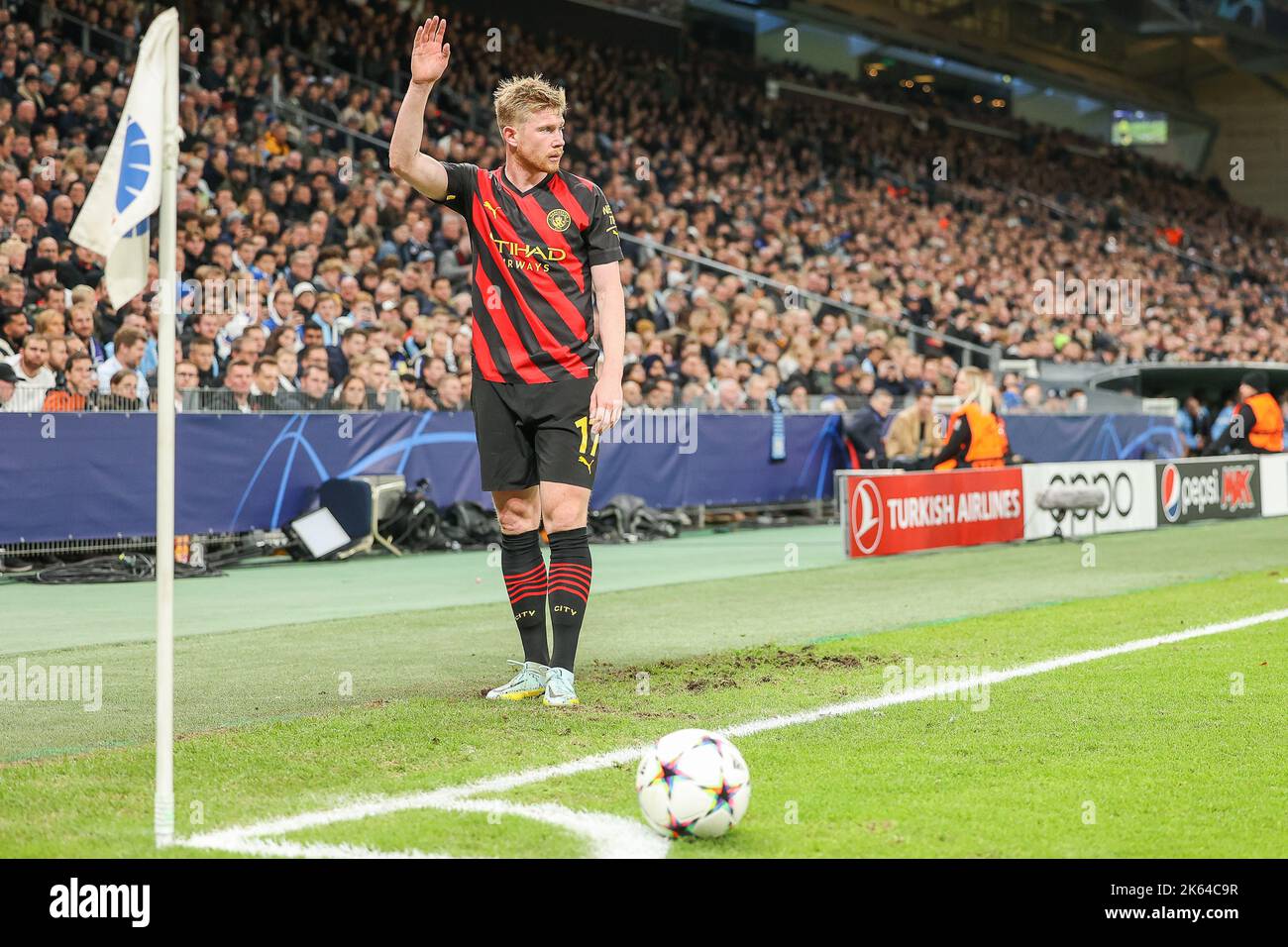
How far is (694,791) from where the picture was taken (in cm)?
427

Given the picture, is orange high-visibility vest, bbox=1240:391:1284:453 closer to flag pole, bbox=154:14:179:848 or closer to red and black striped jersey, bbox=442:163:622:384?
red and black striped jersey, bbox=442:163:622:384

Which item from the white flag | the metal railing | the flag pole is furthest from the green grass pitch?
the metal railing

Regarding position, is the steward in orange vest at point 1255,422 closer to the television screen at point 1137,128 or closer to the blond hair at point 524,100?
the blond hair at point 524,100

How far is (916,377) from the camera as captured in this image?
22.2m

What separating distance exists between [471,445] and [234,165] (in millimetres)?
5395

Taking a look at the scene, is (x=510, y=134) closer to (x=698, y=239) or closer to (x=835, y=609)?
(x=835, y=609)

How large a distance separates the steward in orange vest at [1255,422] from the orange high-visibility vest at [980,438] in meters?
6.24

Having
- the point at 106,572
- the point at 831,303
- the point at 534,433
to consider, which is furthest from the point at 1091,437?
the point at 534,433

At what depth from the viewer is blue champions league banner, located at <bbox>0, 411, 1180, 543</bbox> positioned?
1209 centimetres

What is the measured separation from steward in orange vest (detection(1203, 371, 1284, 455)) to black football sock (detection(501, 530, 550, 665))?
56.4ft

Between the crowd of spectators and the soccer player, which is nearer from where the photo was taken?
the soccer player

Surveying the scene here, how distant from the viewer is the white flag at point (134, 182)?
4094 millimetres

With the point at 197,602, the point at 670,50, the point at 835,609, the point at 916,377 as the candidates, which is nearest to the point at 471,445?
the point at 197,602

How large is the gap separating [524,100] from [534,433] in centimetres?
137
